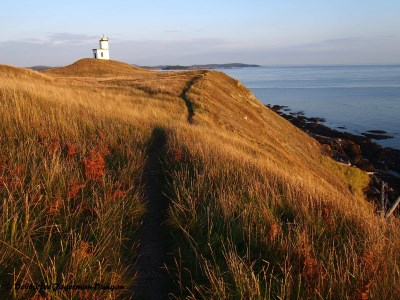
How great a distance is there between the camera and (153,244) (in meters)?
4.49

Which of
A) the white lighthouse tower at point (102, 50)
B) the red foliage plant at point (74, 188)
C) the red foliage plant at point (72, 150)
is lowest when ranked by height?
the red foliage plant at point (74, 188)

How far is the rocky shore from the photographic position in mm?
26800

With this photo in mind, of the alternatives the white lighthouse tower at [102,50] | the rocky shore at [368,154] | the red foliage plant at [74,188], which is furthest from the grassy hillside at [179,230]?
the white lighthouse tower at [102,50]

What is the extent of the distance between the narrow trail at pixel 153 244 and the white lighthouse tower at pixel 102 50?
69311mm

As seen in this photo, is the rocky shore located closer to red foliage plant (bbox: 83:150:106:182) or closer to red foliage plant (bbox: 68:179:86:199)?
red foliage plant (bbox: 83:150:106:182)

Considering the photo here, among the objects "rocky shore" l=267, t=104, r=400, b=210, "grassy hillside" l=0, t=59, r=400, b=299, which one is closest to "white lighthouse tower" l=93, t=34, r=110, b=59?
"rocky shore" l=267, t=104, r=400, b=210

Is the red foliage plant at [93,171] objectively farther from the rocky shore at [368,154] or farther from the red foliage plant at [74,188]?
the rocky shore at [368,154]

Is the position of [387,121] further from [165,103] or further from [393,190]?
[165,103]

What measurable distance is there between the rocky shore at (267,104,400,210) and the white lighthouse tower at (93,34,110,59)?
46.1m

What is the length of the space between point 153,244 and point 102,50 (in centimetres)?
7301

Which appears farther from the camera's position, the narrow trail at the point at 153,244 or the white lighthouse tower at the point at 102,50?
the white lighthouse tower at the point at 102,50

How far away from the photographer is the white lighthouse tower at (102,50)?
70.6 m

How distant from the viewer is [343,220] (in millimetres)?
4664

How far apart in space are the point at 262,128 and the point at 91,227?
983 inches
